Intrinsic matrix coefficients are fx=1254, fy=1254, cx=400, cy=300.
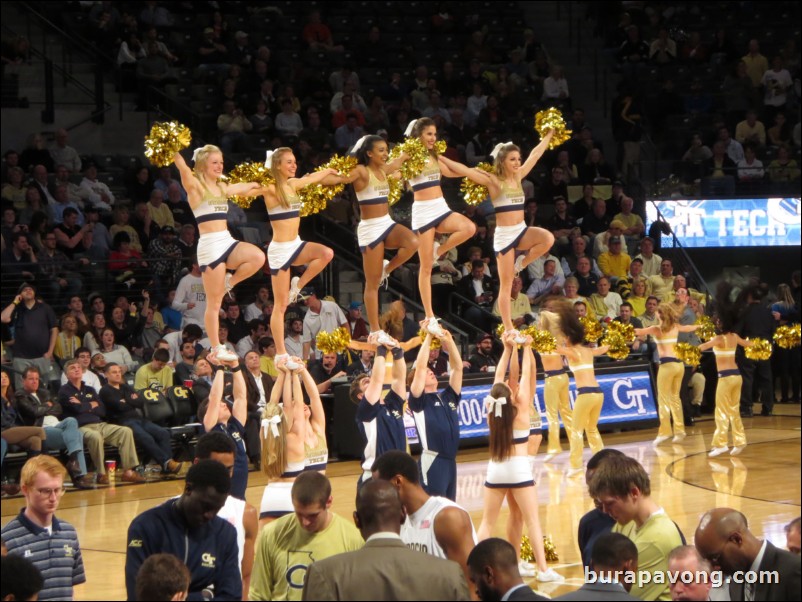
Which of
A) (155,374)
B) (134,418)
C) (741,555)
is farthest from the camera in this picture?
(155,374)

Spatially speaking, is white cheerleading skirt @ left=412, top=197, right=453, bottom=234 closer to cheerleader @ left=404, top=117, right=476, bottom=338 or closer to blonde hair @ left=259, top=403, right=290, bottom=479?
cheerleader @ left=404, top=117, right=476, bottom=338

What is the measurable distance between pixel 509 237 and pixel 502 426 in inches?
78.5

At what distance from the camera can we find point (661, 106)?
21844mm

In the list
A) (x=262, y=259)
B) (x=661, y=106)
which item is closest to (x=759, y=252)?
(x=661, y=106)

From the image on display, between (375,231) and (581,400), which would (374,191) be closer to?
(375,231)

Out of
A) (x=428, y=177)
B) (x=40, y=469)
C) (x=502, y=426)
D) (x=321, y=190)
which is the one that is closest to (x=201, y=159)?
(x=321, y=190)

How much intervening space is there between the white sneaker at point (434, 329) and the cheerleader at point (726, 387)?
22.4 ft

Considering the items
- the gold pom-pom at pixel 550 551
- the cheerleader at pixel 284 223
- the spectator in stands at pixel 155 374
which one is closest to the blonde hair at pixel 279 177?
the cheerleader at pixel 284 223

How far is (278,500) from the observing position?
307 inches

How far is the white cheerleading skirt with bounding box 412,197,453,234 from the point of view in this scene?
31.8 feet

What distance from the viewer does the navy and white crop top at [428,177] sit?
967 cm

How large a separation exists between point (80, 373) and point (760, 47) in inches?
580

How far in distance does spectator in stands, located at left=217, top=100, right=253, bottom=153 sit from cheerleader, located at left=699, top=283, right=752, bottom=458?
722cm

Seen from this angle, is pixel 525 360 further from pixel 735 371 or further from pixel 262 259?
pixel 735 371
